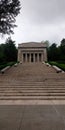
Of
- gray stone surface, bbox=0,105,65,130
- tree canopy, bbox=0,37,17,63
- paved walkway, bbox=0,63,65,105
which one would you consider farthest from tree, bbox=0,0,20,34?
tree canopy, bbox=0,37,17,63

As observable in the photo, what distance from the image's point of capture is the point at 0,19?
63.5ft

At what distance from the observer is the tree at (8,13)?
19266 mm

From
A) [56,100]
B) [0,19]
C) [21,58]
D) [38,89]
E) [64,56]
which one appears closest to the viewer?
[56,100]

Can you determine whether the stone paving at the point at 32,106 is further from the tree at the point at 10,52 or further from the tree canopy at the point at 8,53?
the tree at the point at 10,52

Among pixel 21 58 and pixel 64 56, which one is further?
pixel 21 58

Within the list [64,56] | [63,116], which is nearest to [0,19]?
[63,116]

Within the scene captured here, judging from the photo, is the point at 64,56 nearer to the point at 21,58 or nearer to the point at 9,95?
the point at 21,58

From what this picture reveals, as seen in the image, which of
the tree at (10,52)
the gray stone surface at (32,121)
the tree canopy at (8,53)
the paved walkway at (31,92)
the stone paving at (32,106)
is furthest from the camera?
the tree at (10,52)

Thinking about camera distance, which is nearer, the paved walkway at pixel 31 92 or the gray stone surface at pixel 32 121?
the gray stone surface at pixel 32 121

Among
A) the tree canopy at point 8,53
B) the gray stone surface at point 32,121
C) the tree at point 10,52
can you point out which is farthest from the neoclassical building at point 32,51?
the gray stone surface at point 32,121

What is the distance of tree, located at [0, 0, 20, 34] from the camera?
19266 mm

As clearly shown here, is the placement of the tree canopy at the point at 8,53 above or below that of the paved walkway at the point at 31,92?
above

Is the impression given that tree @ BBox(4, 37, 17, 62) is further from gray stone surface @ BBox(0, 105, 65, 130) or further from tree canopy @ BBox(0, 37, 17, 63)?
gray stone surface @ BBox(0, 105, 65, 130)

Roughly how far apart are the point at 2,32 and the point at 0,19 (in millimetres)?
1374
